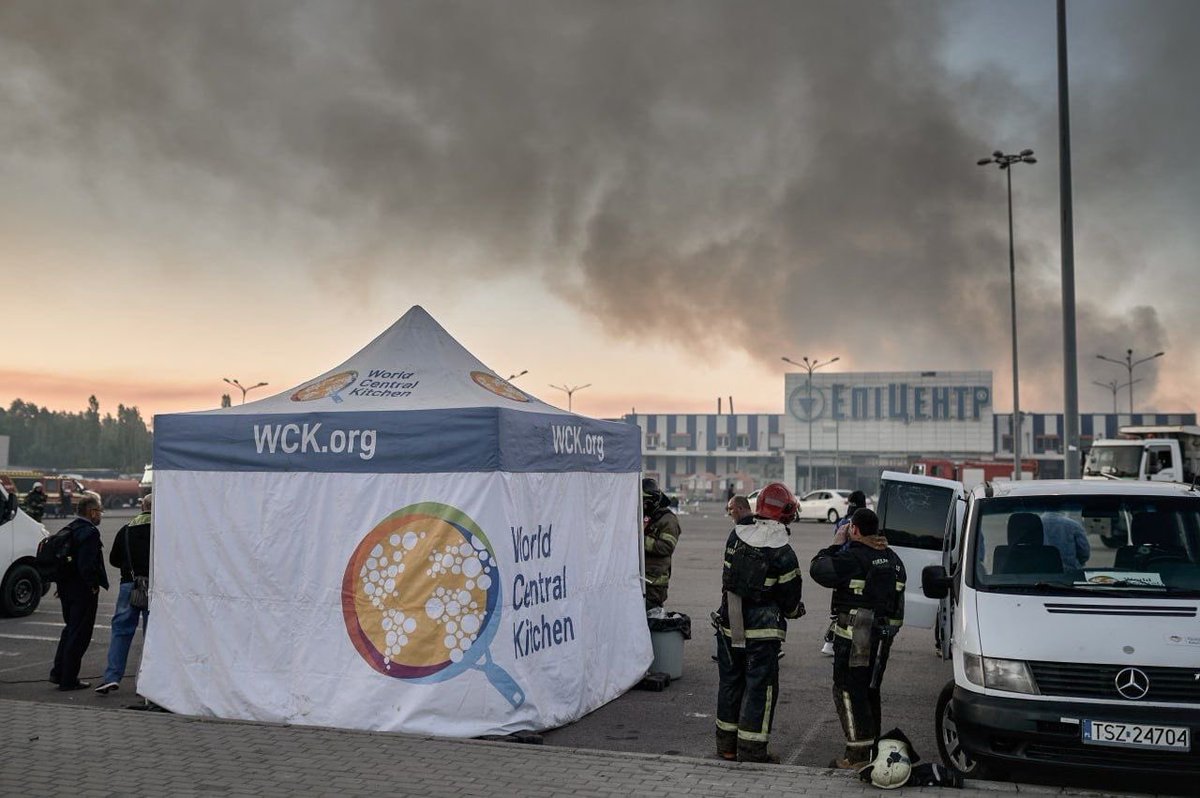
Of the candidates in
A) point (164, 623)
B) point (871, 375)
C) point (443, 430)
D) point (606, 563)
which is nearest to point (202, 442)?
point (164, 623)

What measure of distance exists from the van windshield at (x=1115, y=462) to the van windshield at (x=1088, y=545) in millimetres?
28447

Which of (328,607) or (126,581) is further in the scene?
(126,581)

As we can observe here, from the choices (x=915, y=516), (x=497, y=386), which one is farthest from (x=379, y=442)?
(x=915, y=516)

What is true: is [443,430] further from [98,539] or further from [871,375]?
[871,375]

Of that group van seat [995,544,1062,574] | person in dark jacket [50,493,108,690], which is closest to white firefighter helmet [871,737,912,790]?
van seat [995,544,1062,574]

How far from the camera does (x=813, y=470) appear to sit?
85312 mm

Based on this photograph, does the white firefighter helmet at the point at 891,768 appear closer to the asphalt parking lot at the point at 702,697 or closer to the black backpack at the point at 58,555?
the asphalt parking lot at the point at 702,697

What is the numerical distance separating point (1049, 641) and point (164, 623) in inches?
274

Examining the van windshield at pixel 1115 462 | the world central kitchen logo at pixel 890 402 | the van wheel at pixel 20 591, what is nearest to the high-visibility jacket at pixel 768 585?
the van wheel at pixel 20 591

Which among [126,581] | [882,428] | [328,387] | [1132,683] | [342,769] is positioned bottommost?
[342,769]

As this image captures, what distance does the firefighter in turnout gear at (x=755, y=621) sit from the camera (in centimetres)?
681

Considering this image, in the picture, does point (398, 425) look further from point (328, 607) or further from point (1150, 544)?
point (1150, 544)

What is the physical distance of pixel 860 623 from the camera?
21.6 feet

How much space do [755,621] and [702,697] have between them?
2.85 meters
